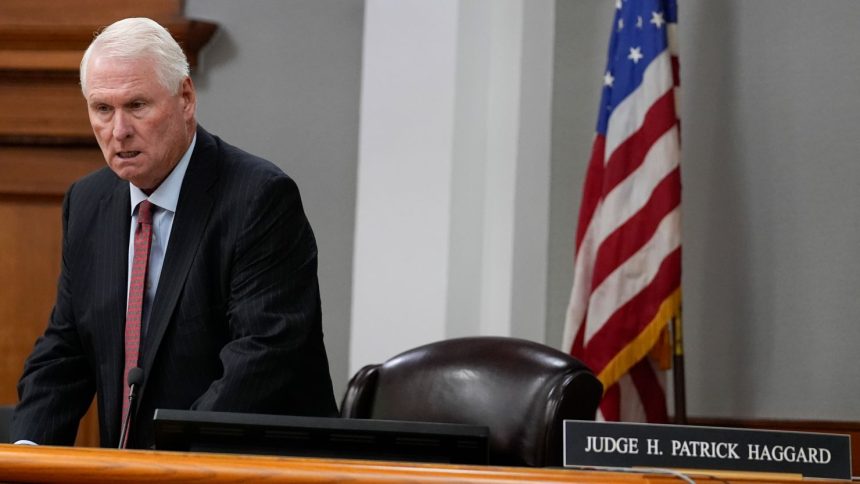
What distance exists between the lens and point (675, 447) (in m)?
1.32

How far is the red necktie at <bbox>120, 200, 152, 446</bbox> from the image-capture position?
2.20 meters

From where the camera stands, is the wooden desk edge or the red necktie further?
the red necktie

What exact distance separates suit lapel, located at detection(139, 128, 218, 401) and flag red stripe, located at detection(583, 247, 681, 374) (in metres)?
1.86

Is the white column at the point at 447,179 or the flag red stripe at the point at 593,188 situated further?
the white column at the point at 447,179

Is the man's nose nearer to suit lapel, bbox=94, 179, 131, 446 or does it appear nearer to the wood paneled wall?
suit lapel, bbox=94, 179, 131, 446

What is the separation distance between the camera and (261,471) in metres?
1.19

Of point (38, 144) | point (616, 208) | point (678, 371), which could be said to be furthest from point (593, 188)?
point (38, 144)

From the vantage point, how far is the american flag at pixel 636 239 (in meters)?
3.85

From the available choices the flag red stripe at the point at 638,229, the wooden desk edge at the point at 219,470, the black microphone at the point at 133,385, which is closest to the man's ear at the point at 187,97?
the black microphone at the point at 133,385

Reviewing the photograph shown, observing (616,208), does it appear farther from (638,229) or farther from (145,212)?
(145,212)

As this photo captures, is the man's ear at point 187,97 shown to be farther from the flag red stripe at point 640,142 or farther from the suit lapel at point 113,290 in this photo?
the flag red stripe at point 640,142

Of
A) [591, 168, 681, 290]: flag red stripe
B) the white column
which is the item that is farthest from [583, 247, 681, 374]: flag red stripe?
the white column

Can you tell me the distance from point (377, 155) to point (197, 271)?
7.18 feet

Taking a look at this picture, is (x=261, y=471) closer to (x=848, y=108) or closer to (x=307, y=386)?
(x=307, y=386)
